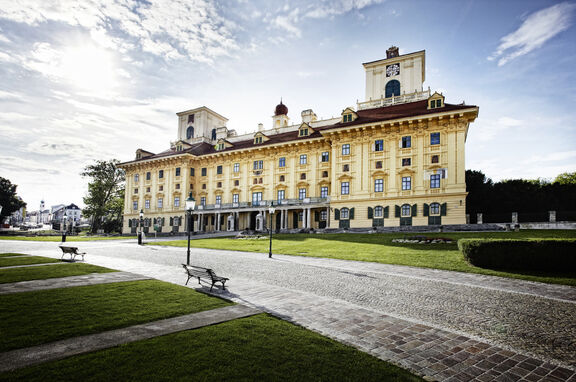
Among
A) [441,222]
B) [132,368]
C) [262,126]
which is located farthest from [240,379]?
[262,126]

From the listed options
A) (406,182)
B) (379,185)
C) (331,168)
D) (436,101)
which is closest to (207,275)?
(379,185)

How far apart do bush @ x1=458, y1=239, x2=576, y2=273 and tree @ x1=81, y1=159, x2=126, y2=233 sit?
69.5 metres

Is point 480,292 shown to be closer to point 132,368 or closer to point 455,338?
point 455,338

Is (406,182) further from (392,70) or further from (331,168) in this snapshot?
(392,70)

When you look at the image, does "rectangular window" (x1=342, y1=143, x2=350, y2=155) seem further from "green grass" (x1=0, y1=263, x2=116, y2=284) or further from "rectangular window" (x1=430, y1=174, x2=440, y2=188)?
"green grass" (x1=0, y1=263, x2=116, y2=284)

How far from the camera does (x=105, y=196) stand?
67.1 m

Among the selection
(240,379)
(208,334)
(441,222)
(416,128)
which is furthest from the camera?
(416,128)

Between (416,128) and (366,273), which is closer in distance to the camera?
(366,273)

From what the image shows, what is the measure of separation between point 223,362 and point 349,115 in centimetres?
4149

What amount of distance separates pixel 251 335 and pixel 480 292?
8.09 meters

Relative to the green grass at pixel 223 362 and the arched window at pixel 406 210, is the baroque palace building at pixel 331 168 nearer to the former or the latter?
the arched window at pixel 406 210

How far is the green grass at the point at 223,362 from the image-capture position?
4352mm

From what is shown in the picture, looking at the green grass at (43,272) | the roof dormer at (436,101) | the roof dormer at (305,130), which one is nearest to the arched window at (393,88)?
the roof dormer at (436,101)

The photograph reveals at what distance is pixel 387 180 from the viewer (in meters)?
39.4
